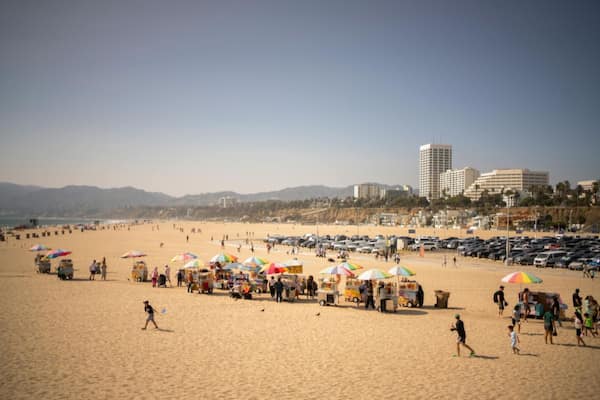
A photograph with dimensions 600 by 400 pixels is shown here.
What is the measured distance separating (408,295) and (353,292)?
2398 millimetres

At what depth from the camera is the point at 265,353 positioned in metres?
11.0

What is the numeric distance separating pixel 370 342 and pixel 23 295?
16135mm

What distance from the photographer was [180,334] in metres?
12.7

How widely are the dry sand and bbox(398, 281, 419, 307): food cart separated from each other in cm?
84

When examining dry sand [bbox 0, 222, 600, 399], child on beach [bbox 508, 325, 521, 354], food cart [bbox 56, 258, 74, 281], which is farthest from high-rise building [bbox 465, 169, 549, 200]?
child on beach [bbox 508, 325, 521, 354]

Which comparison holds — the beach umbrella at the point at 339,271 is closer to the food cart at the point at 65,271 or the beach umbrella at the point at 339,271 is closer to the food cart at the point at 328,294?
the food cart at the point at 328,294

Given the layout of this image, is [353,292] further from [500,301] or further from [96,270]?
[96,270]

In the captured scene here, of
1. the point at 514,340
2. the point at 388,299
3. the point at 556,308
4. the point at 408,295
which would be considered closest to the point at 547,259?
the point at 556,308

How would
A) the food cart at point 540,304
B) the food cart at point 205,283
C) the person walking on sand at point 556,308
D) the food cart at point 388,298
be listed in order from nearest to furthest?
the person walking on sand at point 556,308
the food cart at point 540,304
the food cart at point 388,298
the food cart at point 205,283

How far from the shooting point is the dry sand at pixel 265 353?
8.65 metres

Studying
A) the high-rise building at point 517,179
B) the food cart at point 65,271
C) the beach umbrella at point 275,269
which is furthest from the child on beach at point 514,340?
the high-rise building at point 517,179

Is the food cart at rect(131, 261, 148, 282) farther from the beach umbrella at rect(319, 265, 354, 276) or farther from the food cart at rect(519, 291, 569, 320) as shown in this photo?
the food cart at rect(519, 291, 569, 320)

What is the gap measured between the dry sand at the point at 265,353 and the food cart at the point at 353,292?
1.45ft

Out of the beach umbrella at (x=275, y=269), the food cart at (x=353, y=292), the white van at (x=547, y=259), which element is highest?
the beach umbrella at (x=275, y=269)
